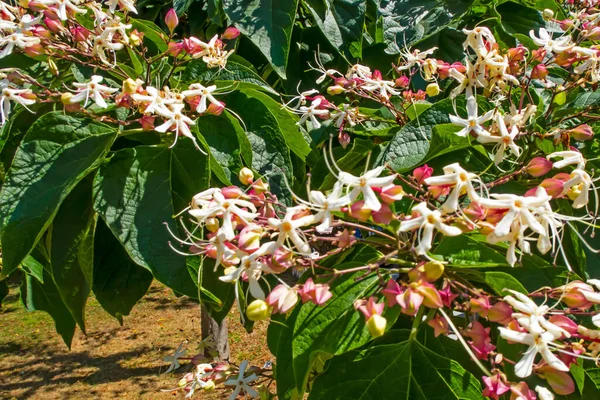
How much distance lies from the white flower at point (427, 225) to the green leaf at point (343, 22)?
2.63 ft

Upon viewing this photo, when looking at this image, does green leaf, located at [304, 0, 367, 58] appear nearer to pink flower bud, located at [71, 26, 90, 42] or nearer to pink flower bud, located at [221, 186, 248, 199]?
pink flower bud, located at [71, 26, 90, 42]

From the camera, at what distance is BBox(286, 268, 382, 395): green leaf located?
64cm

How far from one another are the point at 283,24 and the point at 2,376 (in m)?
3.78

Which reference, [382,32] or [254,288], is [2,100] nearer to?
[254,288]

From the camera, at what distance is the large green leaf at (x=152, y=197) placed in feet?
2.49

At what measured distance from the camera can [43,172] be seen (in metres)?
0.79

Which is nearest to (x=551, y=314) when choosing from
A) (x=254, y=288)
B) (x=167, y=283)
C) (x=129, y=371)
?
(x=254, y=288)

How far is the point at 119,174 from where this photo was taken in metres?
0.79

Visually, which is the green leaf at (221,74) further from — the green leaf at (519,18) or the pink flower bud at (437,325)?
the green leaf at (519,18)


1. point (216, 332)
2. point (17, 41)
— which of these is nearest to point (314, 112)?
point (17, 41)

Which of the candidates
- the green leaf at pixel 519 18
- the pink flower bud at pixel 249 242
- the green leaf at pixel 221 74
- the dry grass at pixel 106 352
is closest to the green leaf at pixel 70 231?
the green leaf at pixel 221 74

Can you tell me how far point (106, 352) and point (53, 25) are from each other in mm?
3763

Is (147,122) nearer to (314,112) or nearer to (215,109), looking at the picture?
(215,109)

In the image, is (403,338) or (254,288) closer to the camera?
(254,288)
